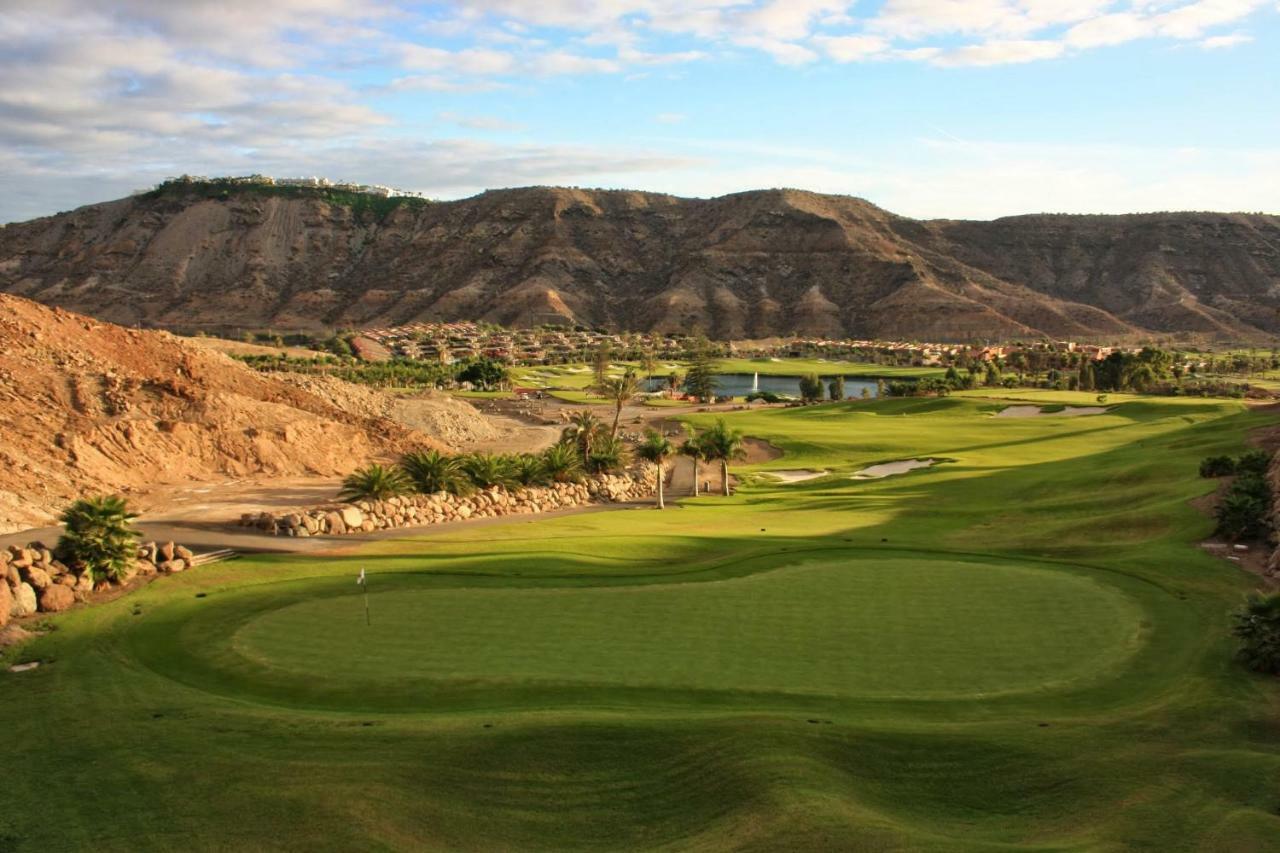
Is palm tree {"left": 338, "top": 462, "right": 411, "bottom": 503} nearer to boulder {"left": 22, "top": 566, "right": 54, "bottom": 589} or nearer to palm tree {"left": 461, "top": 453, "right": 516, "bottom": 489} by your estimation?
palm tree {"left": 461, "top": 453, "right": 516, "bottom": 489}

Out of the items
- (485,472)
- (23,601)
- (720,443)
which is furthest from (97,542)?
(720,443)

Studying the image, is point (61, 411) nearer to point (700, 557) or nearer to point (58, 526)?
point (58, 526)

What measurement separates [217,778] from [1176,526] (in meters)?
25.1

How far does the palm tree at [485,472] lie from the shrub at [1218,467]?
80.7 feet

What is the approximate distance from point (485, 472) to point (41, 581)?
62.6 feet

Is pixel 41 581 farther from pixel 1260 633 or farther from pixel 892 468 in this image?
pixel 892 468

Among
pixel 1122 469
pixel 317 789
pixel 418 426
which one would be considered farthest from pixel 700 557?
pixel 418 426

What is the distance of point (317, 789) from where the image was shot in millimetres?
11367

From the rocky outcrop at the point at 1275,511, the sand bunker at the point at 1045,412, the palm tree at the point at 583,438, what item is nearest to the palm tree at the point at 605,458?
the palm tree at the point at 583,438

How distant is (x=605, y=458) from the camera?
4791 centimetres

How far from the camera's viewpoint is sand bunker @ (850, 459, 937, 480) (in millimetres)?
54469

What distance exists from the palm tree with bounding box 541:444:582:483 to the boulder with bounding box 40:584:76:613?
23.3 m

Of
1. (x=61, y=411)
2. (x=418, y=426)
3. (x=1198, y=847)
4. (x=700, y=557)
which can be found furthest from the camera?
(x=418, y=426)

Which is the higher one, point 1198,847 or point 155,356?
point 155,356
